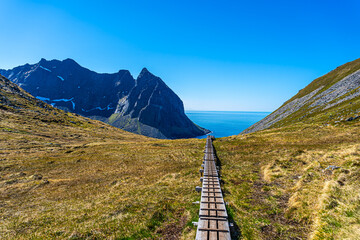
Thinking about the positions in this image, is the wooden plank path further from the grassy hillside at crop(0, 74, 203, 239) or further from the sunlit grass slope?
the grassy hillside at crop(0, 74, 203, 239)

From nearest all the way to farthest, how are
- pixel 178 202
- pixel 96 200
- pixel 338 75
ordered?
pixel 178 202 → pixel 96 200 → pixel 338 75

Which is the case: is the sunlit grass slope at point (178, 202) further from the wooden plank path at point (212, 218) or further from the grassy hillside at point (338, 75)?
the grassy hillside at point (338, 75)

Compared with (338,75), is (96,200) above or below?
below

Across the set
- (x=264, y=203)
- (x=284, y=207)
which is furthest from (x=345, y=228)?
(x=264, y=203)

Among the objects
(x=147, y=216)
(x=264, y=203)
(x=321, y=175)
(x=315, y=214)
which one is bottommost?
(x=147, y=216)

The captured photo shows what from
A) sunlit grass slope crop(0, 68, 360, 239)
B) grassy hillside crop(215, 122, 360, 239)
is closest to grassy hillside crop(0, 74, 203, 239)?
sunlit grass slope crop(0, 68, 360, 239)

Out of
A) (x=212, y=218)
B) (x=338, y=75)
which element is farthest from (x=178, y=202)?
(x=338, y=75)

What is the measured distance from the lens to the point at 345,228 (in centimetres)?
865

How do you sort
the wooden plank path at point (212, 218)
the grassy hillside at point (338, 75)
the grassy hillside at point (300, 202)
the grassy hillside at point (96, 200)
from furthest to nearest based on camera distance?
the grassy hillside at point (338, 75), the grassy hillside at point (96, 200), the wooden plank path at point (212, 218), the grassy hillside at point (300, 202)

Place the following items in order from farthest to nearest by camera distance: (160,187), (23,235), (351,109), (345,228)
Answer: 1. (351,109)
2. (160,187)
3. (23,235)
4. (345,228)

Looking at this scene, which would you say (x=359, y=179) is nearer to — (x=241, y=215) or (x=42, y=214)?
(x=241, y=215)

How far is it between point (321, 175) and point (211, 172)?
38.3 feet

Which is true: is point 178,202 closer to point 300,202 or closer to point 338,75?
point 300,202

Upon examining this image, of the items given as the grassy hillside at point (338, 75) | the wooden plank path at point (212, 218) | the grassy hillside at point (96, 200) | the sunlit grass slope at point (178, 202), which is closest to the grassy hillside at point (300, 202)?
the sunlit grass slope at point (178, 202)
